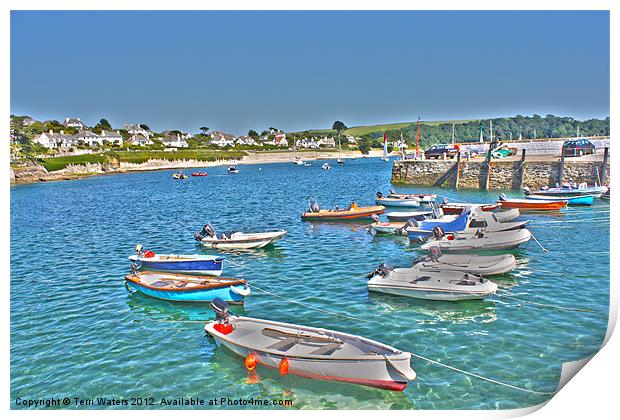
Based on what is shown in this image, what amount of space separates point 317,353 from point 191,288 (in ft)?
27.9

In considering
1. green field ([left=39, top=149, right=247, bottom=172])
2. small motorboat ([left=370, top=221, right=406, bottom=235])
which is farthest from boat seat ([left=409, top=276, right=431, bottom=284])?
green field ([left=39, top=149, right=247, bottom=172])

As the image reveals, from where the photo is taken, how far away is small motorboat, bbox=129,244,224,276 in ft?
77.6

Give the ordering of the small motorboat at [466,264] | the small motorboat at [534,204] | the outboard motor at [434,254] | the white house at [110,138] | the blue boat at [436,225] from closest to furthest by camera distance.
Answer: the small motorboat at [466,264]
the outboard motor at [434,254]
the blue boat at [436,225]
the small motorboat at [534,204]
the white house at [110,138]

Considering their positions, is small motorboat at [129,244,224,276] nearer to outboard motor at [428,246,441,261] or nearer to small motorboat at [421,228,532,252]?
outboard motor at [428,246,441,261]

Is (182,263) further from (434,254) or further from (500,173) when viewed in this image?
(500,173)

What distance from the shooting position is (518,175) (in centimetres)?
5472

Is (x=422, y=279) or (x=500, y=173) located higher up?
(x=500, y=173)

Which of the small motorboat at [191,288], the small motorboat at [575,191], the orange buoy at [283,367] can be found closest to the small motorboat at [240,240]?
the small motorboat at [191,288]

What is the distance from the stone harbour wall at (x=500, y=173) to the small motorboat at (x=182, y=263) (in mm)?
42819

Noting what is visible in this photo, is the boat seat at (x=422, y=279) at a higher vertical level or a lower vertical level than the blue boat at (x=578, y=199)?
lower

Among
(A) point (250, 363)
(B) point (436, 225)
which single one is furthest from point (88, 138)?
(A) point (250, 363)

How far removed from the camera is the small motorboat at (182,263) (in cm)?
2366

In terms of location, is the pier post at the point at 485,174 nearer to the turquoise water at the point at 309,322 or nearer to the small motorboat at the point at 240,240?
the turquoise water at the point at 309,322
